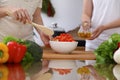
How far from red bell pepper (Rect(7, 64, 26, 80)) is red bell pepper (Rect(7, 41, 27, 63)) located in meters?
0.03

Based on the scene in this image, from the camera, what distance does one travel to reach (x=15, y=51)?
4.19 ft

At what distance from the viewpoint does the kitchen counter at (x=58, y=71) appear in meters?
1.01

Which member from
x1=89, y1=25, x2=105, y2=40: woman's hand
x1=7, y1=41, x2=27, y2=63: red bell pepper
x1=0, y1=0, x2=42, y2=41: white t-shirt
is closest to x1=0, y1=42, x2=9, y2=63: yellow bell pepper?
x1=7, y1=41, x2=27, y2=63: red bell pepper

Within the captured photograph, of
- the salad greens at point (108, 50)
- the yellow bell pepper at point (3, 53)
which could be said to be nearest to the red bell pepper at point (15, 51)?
the yellow bell pepper at point (3, 53)

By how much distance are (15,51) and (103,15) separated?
34.2 inches

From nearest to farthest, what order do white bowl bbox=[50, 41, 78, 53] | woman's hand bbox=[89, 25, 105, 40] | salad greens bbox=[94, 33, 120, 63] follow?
salad greens bbox=[94, 33, 120, 63] < white bowl bbox=[50, 41, 78, 53] < woman's hand bbox=[89, 25, 105, 40]

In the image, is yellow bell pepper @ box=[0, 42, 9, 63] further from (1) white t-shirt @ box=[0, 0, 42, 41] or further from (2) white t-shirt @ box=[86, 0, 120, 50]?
(2) white t-shirt @ box=[86, 0, 120, 50]

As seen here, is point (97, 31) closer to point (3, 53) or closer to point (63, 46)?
point (63, 46)

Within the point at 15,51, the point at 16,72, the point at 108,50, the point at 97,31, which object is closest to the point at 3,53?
the point at 15,51

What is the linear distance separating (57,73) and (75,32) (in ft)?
8.63

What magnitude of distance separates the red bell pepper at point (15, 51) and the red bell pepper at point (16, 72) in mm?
31

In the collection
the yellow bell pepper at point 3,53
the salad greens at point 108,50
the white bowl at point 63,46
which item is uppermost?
the yellow bell pepper at point 3,53

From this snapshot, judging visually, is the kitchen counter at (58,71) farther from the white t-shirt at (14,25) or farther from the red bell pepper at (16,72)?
the white t-shirt at (14,25)

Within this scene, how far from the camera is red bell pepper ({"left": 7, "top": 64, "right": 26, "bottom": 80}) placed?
99 centimetres
